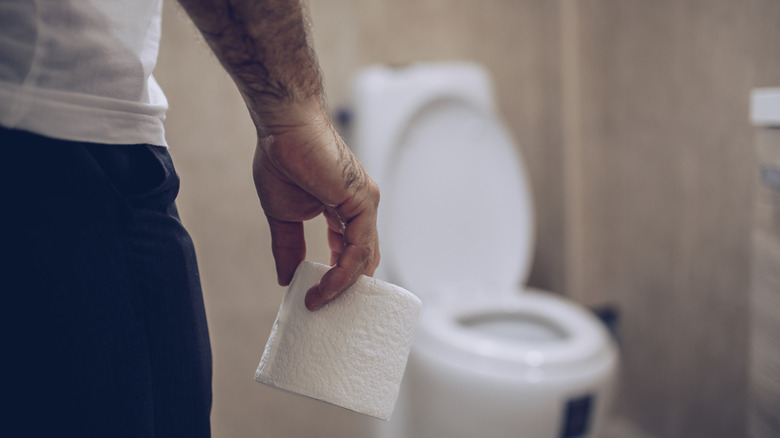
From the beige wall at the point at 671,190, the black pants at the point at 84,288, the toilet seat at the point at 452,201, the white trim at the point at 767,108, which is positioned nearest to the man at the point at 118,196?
the black pants at the point at 84,288

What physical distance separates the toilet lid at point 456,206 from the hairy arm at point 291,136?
0.59m

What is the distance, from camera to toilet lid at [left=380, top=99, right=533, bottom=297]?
1.04 metres

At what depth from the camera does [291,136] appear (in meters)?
0.38

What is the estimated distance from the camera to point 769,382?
2.01 ft

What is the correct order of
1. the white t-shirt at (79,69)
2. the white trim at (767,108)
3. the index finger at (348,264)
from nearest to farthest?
the white t-shirt at (79,69) → the index finger at (348,264) → the white trim at (767,108)

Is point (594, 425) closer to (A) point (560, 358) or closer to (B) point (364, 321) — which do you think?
(A) point (560, 358)

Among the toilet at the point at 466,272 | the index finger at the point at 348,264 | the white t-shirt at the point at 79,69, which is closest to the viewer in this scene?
the white t-shirt at the point at 79,69

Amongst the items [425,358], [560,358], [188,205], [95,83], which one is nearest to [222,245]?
[188,205]

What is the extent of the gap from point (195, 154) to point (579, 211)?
90cm

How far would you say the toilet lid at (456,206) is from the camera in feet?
3.43

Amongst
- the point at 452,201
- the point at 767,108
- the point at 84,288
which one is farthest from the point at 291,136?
the point at 452,201

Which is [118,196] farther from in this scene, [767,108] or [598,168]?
[598,168]

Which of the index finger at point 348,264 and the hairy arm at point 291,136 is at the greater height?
the hairy arm at point 291,136

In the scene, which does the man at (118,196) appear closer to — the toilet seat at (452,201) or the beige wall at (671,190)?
the toilet seat at (452,201)
